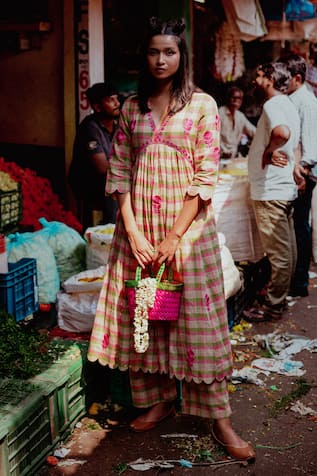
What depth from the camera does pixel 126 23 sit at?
31.6 feet

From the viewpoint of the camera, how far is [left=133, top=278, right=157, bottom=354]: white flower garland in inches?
142

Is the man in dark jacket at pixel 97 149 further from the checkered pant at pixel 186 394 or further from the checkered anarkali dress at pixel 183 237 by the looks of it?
the checkered pant at pixel 186 394

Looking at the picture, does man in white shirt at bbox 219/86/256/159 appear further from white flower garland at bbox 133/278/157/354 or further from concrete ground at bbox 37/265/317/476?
white flower garland at bbox 133/278/157/354

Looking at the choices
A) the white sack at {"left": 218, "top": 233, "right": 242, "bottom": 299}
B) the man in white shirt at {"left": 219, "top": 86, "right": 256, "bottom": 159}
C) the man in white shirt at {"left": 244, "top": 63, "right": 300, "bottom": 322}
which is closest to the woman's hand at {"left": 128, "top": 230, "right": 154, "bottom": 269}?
the white sack at {"left": 218, "top": 233, "right": 242, "bottom": 299}

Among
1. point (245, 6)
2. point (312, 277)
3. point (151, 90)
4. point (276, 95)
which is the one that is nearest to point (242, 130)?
point (245, 6)

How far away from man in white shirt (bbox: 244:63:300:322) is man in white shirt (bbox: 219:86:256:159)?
3706mm

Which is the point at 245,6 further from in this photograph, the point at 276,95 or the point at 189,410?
the point at 189,410

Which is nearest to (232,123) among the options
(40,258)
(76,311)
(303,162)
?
(303,162)

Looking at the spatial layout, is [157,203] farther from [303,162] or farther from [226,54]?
[226,54]

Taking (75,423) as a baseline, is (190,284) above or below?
above

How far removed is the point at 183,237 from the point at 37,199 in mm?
3715

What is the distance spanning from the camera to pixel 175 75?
370 cm

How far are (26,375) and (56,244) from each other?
5.91ft

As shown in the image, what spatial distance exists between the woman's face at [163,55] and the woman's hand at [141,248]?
36.1 inches
